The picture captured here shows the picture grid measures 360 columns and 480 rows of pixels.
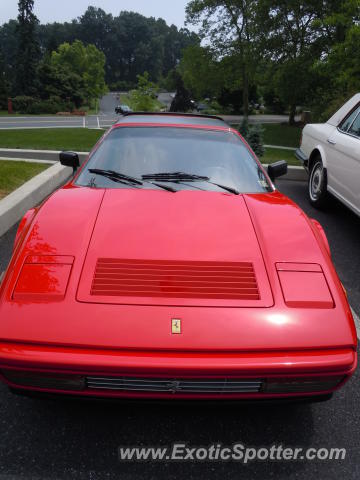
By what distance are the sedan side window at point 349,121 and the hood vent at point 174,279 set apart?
3952 millimetres

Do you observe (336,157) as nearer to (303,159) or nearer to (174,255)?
(303,159)

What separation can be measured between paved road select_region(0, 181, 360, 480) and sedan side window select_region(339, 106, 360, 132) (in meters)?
A: 3.87

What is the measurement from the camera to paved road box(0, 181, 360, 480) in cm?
181

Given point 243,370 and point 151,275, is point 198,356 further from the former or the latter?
point 151,275

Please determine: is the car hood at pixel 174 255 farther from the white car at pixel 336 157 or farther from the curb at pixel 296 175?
the curb at pixel 296 175

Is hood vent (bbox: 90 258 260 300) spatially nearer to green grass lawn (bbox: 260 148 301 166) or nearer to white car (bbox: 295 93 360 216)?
white car (bbox: 295 93 360 216)

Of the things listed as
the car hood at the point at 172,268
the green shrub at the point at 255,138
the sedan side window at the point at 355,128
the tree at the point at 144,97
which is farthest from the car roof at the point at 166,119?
the tree at the point at 144,97

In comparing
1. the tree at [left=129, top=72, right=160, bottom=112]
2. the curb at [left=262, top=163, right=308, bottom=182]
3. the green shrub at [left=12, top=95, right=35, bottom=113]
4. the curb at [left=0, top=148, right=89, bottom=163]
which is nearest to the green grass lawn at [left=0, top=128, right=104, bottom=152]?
the curb at [left=0, top=148, right=89, bottom=163]

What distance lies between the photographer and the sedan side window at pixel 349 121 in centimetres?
512

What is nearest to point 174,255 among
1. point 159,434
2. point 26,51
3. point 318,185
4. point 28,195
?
point 159,434

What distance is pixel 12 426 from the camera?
2021 mm

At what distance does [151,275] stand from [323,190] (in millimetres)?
4349

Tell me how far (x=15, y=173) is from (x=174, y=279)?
17.8ft

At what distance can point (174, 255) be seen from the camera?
2.05 m
